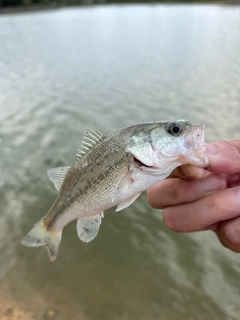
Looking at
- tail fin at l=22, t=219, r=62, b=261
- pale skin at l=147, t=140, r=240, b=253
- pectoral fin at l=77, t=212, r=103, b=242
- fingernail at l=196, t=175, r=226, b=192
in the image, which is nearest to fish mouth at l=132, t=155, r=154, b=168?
pale skin at l=147, t=140, r=240, b=253

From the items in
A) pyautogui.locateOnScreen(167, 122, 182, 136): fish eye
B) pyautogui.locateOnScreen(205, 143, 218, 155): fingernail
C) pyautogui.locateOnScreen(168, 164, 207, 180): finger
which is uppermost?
pyautogui.locateOnScreen(167, 122, 182, 136): fish eye

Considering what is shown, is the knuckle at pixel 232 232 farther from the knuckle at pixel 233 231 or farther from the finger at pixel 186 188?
the finger at pixel 186 188

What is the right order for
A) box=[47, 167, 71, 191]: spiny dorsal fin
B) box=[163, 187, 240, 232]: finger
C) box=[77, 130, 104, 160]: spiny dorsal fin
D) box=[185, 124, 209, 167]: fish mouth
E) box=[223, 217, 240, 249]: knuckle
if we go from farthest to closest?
1. box=[47, 167, 71, 191]: spiny dorsal fin
2. box=[77, 130, 104, 160]: spiny dorsal fin
3. box=[223, 217, 240, 249]: knuckle
4. box=[163, 187, 240, 232]: finger
5. box=[185, 124, 209, 167]: fish mouth

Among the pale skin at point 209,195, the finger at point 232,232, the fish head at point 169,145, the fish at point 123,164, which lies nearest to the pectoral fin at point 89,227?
the fish at point 123,164

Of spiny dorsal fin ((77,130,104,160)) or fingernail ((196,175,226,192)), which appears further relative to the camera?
spiny dorsal fin ((77,130,104,160))

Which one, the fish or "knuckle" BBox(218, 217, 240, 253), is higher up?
the fish

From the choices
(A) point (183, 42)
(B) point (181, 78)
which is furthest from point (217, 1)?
(B) point (181, 78)

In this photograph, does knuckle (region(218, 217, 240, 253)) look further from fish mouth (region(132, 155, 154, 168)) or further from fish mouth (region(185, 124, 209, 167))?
fish mouth (region(132, 155, 154, 168))
